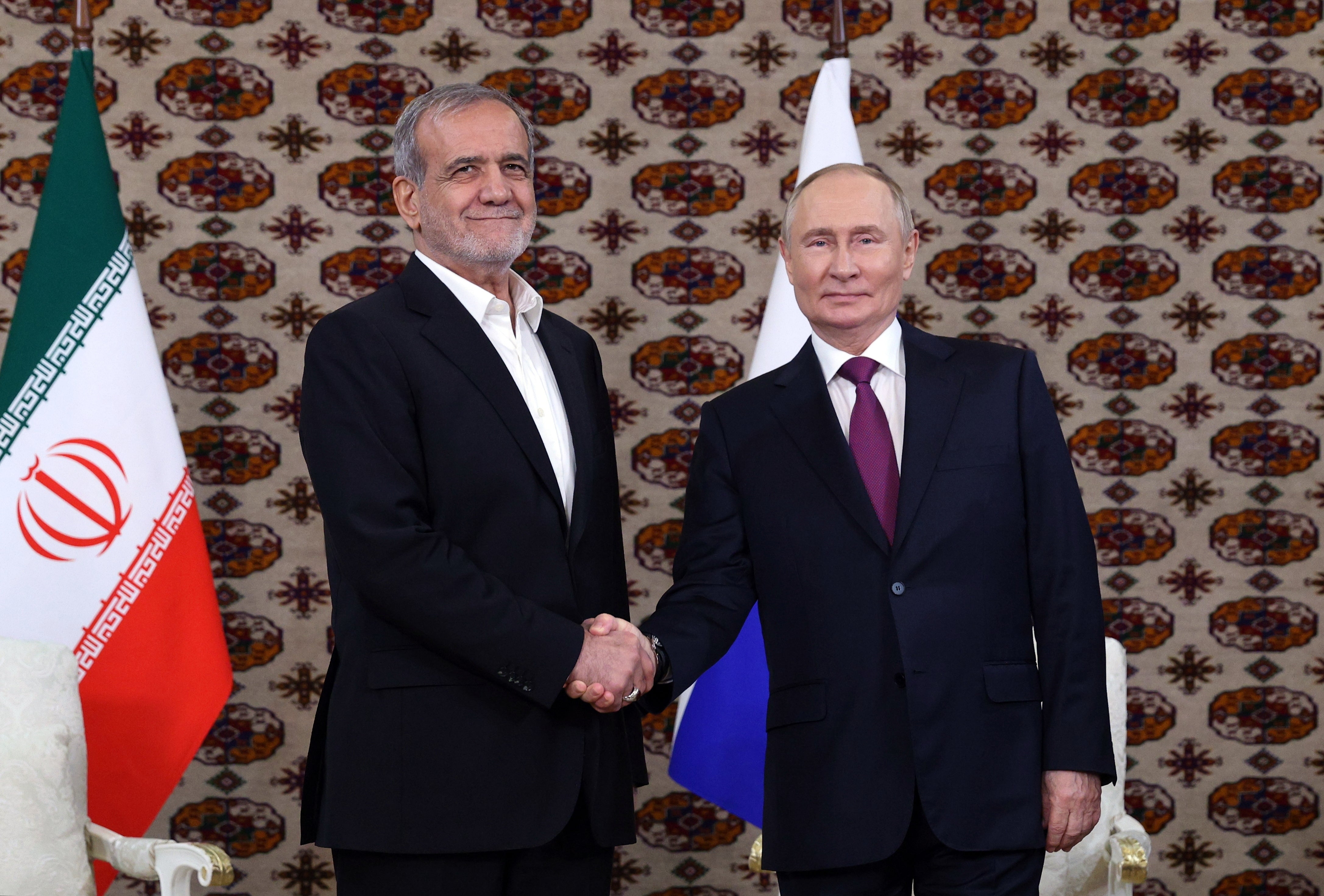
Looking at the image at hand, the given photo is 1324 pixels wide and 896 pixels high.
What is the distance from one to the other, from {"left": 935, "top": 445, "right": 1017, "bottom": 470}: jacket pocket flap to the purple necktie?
0.07 m

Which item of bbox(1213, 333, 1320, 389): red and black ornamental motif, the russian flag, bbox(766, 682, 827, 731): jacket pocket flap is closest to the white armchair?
the russian flag

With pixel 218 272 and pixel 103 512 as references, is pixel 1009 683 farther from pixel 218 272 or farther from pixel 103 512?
pixel 218 272

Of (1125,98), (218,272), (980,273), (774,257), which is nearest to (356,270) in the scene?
(218,272)

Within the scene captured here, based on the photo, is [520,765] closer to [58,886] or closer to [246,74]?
[58,886]

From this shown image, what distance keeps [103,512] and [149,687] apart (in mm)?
413

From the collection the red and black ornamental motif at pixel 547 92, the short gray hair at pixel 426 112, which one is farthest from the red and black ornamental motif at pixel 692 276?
the short gray hair at pixel 426 112

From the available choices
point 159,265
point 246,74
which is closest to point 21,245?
point 159,265

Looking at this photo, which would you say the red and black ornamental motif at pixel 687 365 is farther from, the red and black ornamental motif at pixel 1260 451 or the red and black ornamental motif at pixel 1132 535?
the red and black ornamental motif at pixel 1260 451

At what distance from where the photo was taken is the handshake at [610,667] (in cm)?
181

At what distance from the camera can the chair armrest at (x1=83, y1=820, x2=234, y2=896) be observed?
2377mm

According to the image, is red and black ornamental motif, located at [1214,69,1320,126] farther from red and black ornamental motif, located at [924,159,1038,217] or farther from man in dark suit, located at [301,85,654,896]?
man in dark suit, located at [301,85,654,896]

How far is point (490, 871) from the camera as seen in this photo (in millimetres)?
1808

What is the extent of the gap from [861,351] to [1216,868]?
2.50m

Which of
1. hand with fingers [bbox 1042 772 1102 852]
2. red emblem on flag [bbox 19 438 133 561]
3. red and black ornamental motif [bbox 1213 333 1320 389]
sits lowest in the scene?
hand with fingers [bbox 1042 772 1102 852]
